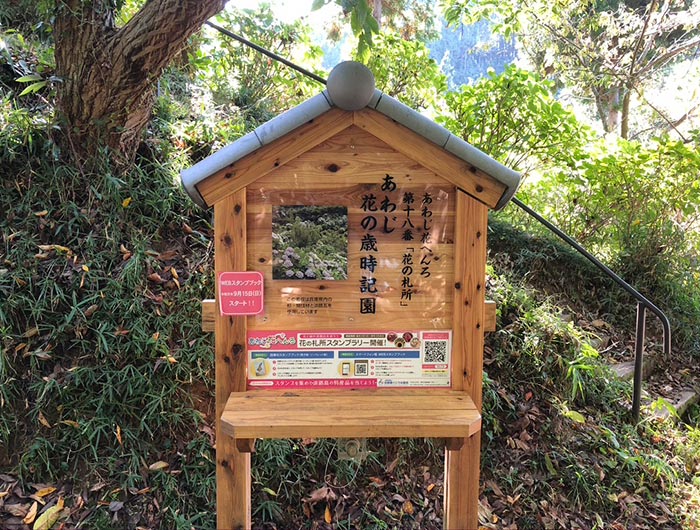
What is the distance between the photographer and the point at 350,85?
6.02 ft

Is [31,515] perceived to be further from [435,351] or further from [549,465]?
[549,465]

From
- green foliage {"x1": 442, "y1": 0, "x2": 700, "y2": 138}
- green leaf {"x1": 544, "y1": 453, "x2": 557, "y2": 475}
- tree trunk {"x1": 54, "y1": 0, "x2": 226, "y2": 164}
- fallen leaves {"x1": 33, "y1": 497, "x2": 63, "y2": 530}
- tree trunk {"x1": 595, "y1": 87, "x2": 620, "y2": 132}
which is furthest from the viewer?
tree trunk {"x1": 595, "y1": 87, "x2": 620, "y2": 132}

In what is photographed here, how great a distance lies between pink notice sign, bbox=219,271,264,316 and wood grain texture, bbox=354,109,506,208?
30.0 inches

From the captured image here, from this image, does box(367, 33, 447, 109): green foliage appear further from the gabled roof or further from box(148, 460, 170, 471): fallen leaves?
box(148, 460, 170, 471): fallen leaves

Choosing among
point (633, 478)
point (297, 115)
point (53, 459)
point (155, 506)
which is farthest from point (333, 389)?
point (633, 478)

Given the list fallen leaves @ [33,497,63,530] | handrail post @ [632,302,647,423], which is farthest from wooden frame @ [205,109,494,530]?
handrail post @ [632,302,647,423]

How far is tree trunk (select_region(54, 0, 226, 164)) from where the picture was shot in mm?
3045

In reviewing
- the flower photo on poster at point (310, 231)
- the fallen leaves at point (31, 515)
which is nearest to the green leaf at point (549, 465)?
the flower photo on poster at point (310, 231)

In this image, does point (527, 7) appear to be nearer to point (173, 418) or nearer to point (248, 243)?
point (248, 243)

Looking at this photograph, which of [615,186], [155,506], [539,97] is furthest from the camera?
[615,186]

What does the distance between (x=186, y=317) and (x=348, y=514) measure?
162cm

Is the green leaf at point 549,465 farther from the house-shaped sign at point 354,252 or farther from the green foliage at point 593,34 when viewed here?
the green foliage at point 593,34

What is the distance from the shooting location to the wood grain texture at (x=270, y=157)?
192 centimetres

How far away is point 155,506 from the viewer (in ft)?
8.86
